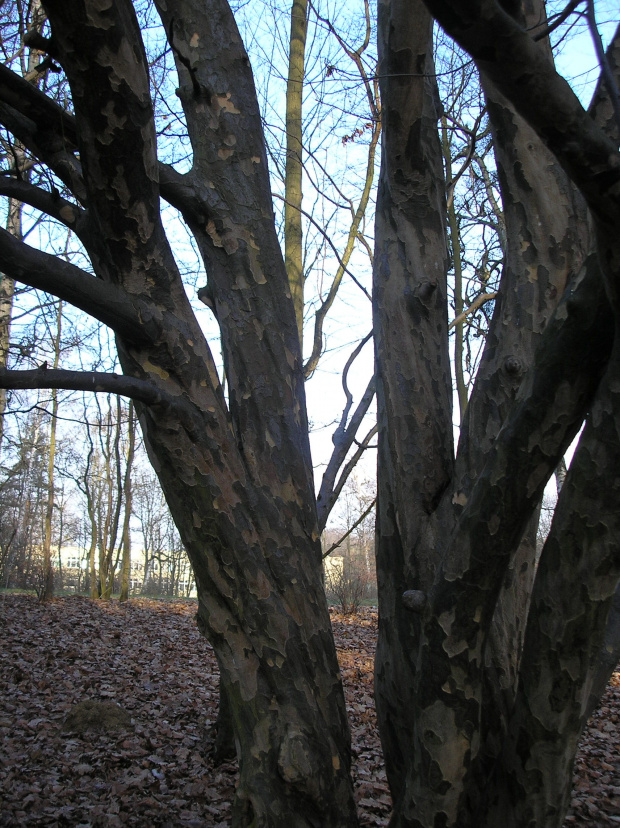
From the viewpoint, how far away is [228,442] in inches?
79.4

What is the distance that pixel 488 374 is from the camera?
6.93 ft

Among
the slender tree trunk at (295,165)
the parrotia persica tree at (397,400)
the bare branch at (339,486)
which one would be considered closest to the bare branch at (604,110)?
the parrotia persica tree at (397,400)

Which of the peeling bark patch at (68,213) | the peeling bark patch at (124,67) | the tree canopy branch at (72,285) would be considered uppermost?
the peeling bark patch at (124,67)

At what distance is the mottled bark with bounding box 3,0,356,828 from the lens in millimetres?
1836

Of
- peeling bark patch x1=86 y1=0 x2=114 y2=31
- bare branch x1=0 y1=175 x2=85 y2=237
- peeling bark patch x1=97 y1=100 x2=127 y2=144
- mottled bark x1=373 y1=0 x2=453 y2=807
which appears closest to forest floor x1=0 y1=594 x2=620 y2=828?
mottled bark x1=373 y1=0 x2=453 y2=807

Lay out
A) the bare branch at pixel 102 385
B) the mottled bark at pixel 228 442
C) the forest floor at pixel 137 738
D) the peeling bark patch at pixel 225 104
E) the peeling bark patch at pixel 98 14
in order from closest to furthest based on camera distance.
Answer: the bare branch at pixel 102 385 < the peeling bark patch at pixel 98 14 < the mottled bark at pixel 228 442 < the peeling bark patch at pixel 225 104 < the forest floor at pixel 137 738

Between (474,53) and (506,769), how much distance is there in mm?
1779

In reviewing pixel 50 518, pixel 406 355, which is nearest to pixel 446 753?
pixel 406 355

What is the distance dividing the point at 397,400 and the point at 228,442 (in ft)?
2.24

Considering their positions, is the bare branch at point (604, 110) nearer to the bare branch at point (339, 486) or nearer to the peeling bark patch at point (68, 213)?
the peeling bark patch at point (68, 213)

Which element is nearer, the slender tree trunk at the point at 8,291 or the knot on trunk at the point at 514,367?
the knot on trunk at the point at 514,367

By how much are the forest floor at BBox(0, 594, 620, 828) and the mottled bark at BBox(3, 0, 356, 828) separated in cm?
150

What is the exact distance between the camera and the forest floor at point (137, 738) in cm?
312

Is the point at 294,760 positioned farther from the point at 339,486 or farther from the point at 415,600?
the point at 339,486
